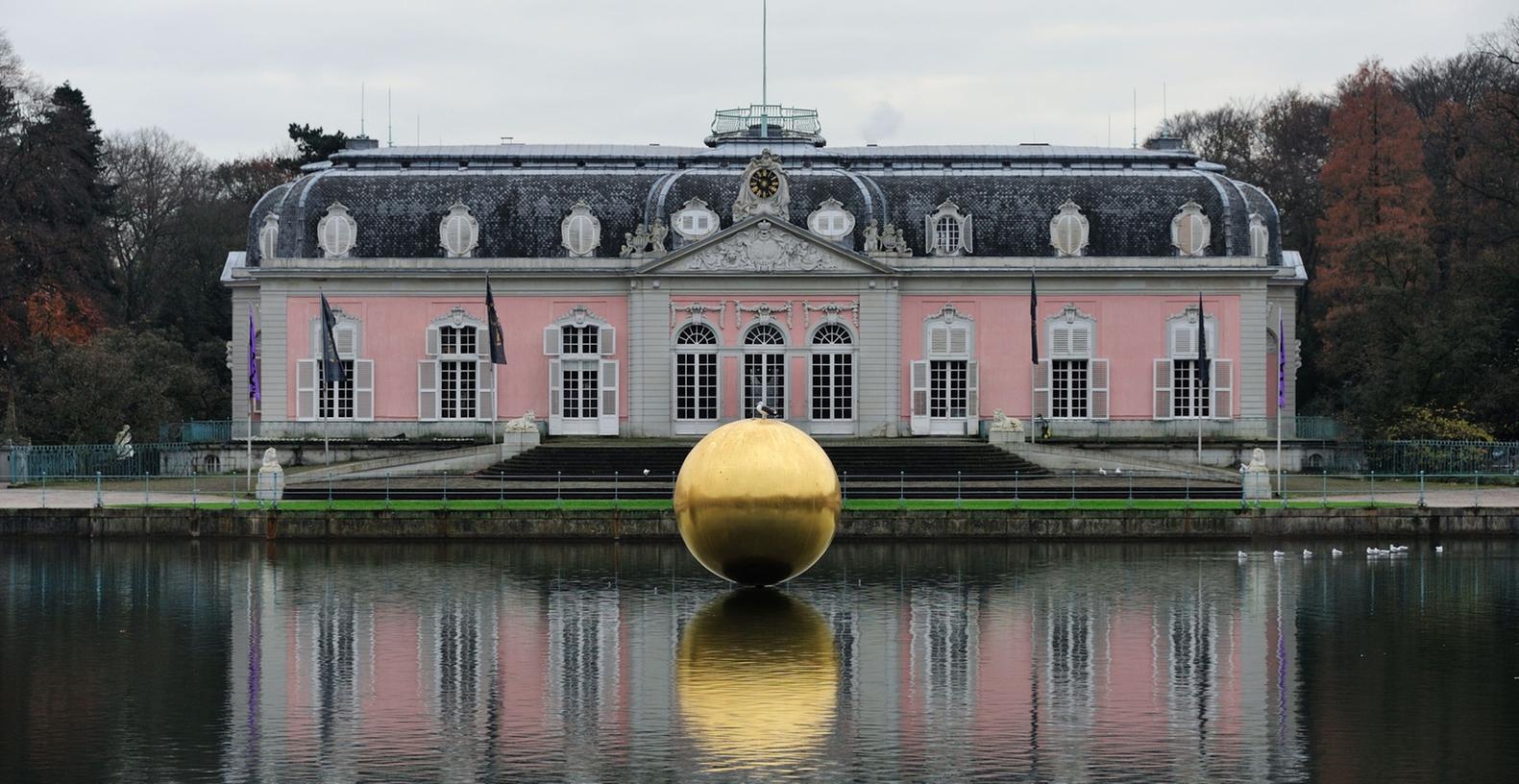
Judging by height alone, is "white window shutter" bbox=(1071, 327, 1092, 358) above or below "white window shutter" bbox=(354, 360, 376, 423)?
above

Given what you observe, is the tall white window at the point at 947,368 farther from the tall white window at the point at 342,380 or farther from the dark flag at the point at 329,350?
the dark flag at the point at 329,350

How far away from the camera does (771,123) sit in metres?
73.6

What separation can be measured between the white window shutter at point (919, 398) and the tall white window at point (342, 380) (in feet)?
52.2

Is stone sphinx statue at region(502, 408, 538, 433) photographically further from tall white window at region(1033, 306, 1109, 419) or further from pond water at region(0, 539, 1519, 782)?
pond water at region(0, 539, 1519, 782)

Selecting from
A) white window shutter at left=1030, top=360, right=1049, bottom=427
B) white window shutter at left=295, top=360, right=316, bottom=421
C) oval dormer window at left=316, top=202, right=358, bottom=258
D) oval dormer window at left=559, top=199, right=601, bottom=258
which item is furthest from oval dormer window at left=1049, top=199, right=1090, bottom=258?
white window shutter at left=295, top=360, right=316, bottom=421

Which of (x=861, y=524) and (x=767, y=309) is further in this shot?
(x=767, y=309)

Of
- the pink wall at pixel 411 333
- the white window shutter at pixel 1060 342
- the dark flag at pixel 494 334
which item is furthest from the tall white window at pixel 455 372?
the white window shutter at pixel 1060 342

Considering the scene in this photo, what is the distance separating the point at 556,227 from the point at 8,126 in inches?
796

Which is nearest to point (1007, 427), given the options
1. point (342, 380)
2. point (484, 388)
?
point (484, 388)

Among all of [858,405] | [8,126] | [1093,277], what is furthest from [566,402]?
[8,126]

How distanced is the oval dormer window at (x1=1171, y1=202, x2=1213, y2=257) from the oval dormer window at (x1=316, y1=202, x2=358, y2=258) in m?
24.2

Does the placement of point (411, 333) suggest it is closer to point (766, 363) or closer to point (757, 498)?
point (766, 363)

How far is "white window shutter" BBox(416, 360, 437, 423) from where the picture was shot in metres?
66.3

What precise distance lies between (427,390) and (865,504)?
74.8 feet
